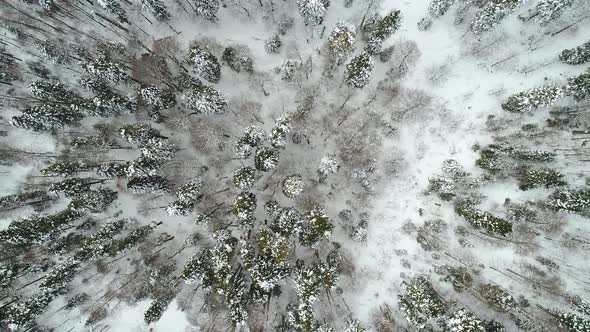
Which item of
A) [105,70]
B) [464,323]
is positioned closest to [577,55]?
[464,323]

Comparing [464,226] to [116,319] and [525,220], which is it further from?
[116,319]

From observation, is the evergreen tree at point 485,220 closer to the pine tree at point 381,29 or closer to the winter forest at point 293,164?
the winter forest at point 293,164

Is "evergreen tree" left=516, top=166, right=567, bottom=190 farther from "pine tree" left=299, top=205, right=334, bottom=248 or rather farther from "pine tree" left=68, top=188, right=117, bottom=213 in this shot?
"pine tree" left=68, top=188, right=117, bottom=213

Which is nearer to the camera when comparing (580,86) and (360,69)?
(580,86)

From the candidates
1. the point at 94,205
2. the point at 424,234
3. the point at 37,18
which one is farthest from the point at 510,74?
the point at 37,18

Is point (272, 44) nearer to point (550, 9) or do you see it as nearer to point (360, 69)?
point (360, 69)
